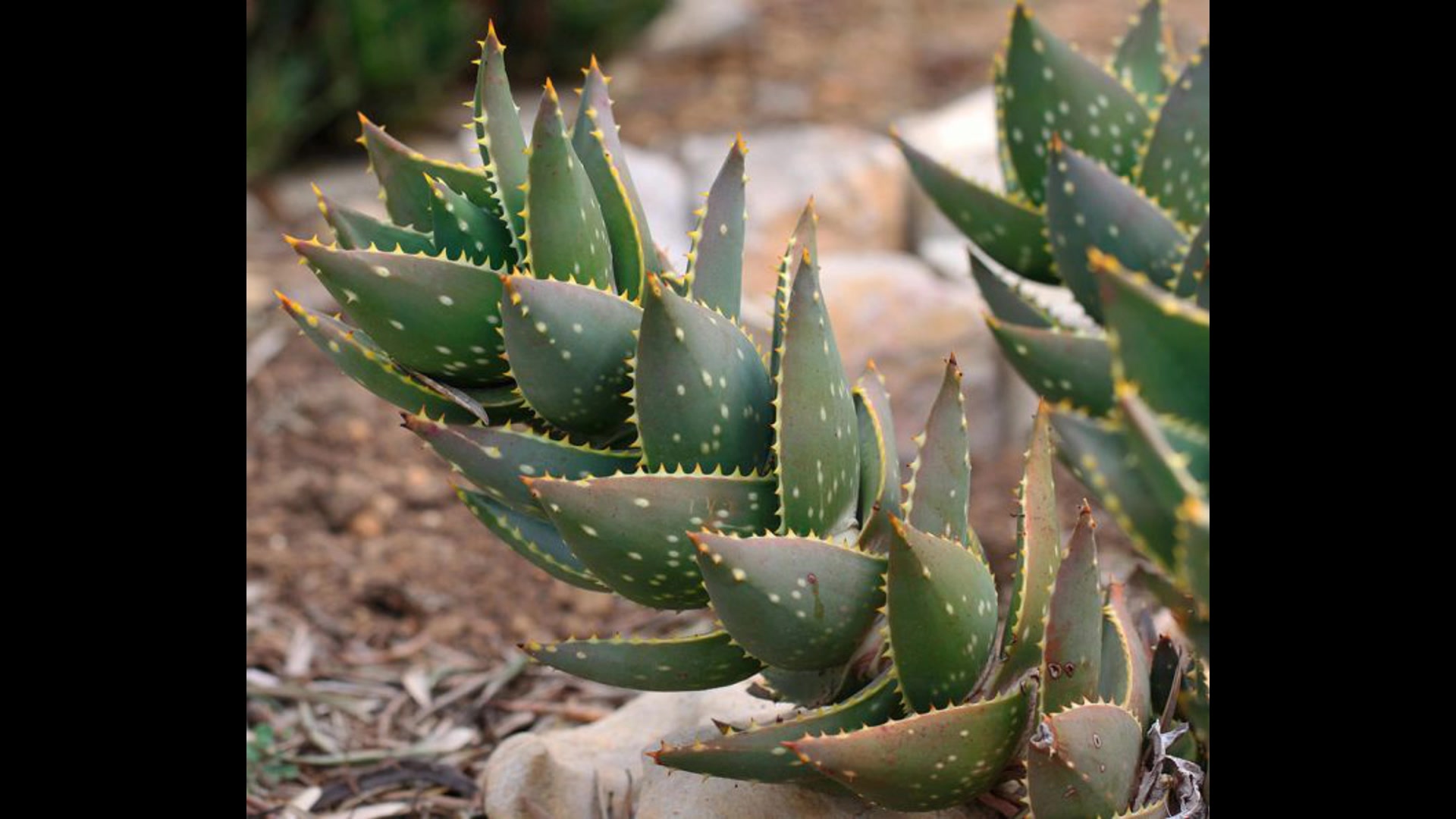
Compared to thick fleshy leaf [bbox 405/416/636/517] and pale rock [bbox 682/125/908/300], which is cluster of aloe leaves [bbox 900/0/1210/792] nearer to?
thick fleshy leaf [bbox 405/416/636/517]

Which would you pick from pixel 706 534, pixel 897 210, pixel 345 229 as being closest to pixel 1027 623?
pixel 706 534

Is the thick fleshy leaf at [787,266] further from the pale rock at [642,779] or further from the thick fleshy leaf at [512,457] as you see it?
the pale rock at [642,779]

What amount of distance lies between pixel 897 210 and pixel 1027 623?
11.0 feet

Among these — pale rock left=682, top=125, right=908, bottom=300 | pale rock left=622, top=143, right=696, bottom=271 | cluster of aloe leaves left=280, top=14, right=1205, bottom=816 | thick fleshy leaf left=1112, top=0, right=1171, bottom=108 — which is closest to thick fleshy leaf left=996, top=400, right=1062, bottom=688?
cluster of aloe leaves left=280, top=14, right=1205, bottom=816

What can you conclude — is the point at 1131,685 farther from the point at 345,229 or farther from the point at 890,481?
the point at 345,229

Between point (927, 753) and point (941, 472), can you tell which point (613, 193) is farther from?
point (927, 753)

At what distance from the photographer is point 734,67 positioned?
6539mm

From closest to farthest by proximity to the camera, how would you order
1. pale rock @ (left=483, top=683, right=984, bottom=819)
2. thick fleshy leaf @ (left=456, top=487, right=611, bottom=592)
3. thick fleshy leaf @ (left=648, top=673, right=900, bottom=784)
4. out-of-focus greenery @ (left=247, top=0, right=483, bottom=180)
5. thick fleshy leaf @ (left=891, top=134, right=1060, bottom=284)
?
thick fleshy leaf @ (left=648, top=673, right=900, bottom=784)
thick fleshy leaf @ (left=456, top=487, right=611, bottom=592)
pale rock @ (left=483, top=683, right=984, bottom=819)
thick fleshy leaf @ (left=891, top=134, right=1060, bottom=284)
out-of-focus greenery @ (left=247, top=0, right=483, bottom=180)

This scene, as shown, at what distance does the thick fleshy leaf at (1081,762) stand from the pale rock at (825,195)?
119 inches

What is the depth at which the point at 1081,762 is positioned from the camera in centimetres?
119

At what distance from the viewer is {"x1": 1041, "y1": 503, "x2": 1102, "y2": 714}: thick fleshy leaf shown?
4.05 ft

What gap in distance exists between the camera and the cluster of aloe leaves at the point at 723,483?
1227 mm

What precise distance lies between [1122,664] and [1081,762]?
17cm

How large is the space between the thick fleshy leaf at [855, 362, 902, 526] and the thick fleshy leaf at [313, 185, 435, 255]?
44 cm
